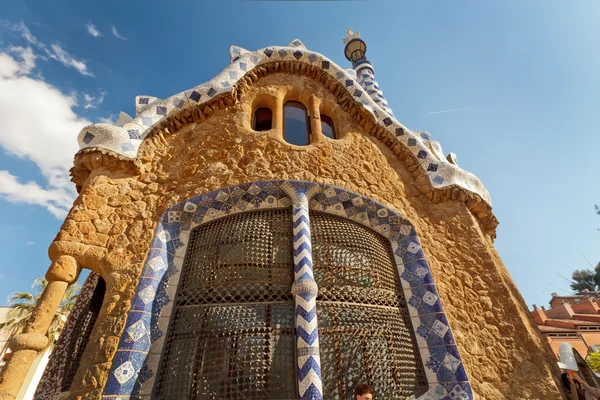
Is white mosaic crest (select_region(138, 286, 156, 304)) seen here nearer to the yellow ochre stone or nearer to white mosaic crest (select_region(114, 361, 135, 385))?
the yellow ochre stone

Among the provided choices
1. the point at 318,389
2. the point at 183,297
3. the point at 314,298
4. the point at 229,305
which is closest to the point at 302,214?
the point at 314,298

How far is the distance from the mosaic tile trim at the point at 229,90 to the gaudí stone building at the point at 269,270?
0.09 ft

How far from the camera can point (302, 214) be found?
356 centimetres

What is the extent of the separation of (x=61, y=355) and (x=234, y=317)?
8.28ft

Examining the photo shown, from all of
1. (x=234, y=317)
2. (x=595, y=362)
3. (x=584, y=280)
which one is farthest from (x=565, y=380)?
(x=584, y=280)

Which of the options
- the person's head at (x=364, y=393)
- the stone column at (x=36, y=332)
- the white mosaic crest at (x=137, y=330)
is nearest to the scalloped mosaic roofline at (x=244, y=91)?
the stone column at (x=36, y=332)

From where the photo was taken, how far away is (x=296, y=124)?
16.1 ft

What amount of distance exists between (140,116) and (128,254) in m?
1.81

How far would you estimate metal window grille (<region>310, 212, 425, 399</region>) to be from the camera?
2.88 m

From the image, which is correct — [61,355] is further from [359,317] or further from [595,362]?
[595,362]

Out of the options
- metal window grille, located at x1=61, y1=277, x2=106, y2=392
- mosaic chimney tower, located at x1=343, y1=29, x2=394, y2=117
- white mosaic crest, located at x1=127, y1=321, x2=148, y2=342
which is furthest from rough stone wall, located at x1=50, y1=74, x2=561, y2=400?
mosaic chimney tower, located at x1=343, y1=29, x2=394, y2=117

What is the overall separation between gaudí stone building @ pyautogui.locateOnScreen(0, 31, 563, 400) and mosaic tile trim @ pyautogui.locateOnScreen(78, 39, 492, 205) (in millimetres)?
26

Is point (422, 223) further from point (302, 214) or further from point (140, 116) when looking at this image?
point (140, 116)

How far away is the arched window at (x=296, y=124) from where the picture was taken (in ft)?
15.5
